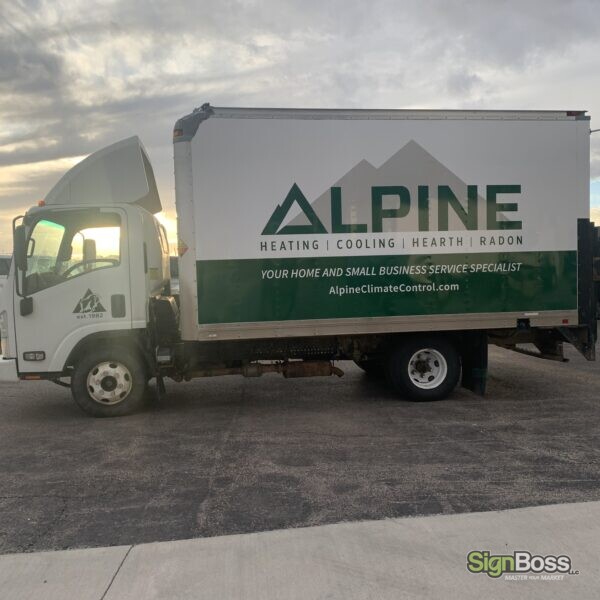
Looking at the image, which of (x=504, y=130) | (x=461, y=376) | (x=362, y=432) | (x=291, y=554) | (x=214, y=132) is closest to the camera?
(x=291, y=554)

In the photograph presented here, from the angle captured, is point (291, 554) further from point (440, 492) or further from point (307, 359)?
point (307, 359)

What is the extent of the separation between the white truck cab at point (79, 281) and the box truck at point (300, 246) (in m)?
0.02

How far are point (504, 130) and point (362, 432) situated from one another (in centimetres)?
401

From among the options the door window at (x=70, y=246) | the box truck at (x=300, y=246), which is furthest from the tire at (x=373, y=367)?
the door window at (x=70, y=246)

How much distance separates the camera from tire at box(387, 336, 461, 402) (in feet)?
23.8

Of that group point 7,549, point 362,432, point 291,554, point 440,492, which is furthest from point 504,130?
point 7,549

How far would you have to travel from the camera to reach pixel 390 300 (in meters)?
6.87

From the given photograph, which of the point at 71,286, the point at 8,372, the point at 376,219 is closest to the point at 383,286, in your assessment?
the point at 376,219

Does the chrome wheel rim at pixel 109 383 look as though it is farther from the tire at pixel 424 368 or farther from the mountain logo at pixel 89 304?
the tire at pixel 424 368

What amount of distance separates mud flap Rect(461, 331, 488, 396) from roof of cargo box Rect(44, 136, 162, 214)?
14.6ft

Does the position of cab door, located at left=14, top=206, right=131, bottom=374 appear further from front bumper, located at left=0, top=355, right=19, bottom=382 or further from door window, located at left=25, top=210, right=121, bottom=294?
front bumper, located at left=0, top=355, right=19, bottom=382

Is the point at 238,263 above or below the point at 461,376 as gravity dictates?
above

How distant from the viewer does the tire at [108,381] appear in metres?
6.68

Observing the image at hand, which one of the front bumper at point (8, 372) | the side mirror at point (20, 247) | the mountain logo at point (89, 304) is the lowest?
the front bumper at point (8, 372)
